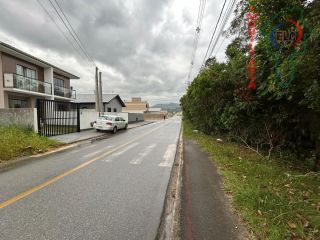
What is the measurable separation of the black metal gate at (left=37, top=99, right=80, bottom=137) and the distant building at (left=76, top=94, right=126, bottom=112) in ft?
65.9

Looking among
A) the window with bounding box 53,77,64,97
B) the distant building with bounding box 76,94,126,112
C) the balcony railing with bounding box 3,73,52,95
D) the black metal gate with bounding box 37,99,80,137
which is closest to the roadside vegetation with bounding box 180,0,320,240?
the black metal gate with bounding box 37,99,80,137

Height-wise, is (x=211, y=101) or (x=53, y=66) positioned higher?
(x=53, y=66)

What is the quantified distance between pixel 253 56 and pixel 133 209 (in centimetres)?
753

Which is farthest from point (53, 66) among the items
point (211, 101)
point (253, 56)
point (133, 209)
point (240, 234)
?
point (240, 234)

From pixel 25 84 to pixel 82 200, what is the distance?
20.0 metres

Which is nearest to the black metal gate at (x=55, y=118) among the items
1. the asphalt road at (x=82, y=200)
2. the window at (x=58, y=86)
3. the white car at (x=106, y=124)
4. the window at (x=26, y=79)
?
the white car at (x=106, y=124)

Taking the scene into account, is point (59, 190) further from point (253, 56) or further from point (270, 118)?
point (270, 118)

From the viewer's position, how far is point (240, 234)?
3.02m

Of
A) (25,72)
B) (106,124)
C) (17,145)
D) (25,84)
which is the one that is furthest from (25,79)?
(17,145)

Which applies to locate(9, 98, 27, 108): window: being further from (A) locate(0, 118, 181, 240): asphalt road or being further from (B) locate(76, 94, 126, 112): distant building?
(A) locate(0, 118, 181, 240): asphalt road

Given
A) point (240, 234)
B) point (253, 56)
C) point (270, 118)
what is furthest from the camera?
point (270, 118)

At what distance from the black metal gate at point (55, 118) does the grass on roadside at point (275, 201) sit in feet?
40.0

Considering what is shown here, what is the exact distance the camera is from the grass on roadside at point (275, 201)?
3035 mm

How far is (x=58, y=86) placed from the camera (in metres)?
26.3
